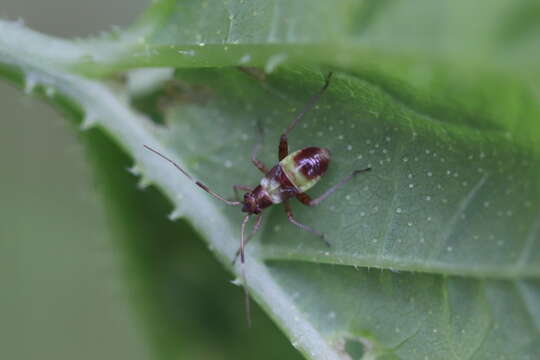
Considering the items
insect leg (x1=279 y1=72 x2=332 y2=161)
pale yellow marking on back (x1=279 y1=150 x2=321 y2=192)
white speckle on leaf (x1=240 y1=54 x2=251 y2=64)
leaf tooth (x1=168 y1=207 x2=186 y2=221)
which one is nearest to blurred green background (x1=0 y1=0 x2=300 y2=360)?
leaf tooth (x1=168 y1=207 x2=186 y2=221)

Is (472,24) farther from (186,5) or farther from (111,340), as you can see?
(111,340)

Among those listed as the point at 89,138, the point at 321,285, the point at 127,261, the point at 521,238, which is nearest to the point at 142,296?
the point at 127,261

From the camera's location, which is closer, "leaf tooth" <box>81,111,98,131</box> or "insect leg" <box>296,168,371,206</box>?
"insect leg" <box>296,168,371,206</box>

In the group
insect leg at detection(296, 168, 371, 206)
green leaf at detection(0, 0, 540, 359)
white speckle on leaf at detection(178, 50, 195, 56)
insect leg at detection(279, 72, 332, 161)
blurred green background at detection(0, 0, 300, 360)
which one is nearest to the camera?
green leaf at detection(0, 0, 540, 359)

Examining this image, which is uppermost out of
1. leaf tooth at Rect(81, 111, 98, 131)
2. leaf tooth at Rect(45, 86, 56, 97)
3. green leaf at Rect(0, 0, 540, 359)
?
leaf tooth at Rect(45, 86, 56, 97)

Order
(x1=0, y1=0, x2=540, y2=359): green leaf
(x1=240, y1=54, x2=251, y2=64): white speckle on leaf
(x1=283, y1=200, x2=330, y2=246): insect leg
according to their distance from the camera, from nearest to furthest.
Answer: (x1=0, y1=0, x2=540, y2=359): green leaf
(x1=240, y1=54, x2=251, y2=64): white speckle on leaf
(x1=283, y1=200, x2=330, y2=246): insect leg

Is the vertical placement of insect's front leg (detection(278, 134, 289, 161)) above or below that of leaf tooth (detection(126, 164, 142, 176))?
above

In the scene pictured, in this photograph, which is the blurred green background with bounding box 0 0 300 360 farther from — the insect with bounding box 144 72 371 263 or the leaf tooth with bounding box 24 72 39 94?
the insect with bounding box 144 72 371 263
